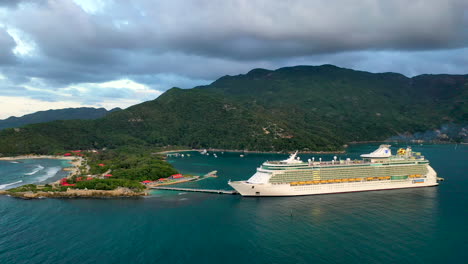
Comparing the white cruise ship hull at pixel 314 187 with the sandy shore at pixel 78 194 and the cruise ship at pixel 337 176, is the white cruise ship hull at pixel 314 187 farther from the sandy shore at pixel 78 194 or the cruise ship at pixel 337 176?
the sandy shore at pixel 78 194

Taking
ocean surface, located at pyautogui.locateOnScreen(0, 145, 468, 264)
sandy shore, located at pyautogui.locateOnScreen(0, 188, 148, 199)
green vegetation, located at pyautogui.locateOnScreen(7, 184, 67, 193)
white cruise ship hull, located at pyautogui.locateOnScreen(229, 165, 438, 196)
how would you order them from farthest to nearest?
green vegetation, located at pyautogui.locateOnScreen(7, 184, 67, 193)
sandy shore, located at pyautogui.locateOnScreen(0, 188, 148, 199)
white cruise ship hull, located at pyautogui.locateOnScreen(229, 165, 438, 196)
ocean surface, located at pyautogui.locateOnScreen(0, 145, 468, 264)

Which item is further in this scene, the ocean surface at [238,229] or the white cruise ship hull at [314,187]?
the white cruise ship hull at [314,187]

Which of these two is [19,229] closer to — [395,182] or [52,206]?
[52,206]

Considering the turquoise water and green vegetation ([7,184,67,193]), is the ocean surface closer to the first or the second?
green vegetation ([7,184,67,193])

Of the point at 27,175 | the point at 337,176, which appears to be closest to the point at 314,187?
the point at 337,176

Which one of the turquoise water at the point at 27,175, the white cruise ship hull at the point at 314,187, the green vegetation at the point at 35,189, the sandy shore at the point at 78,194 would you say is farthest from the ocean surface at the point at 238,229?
the turquoise water at the point at 27,175

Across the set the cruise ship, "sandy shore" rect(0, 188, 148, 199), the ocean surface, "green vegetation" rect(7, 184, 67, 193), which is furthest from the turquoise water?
the cruise ship
